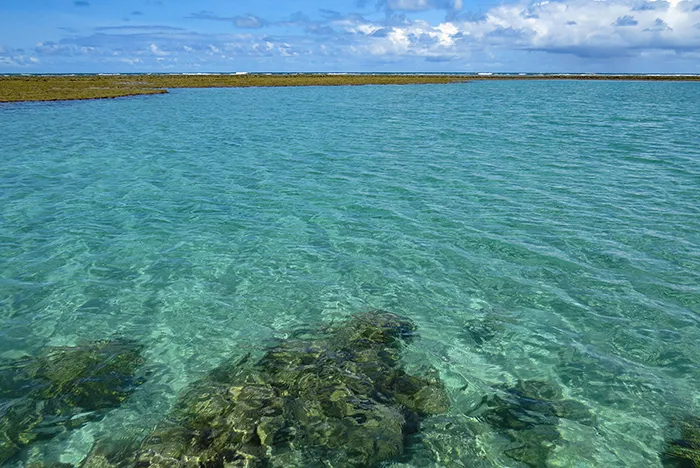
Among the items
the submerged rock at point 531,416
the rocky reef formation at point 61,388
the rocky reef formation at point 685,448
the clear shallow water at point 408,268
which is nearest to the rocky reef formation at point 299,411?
the clear shallow water at point 408,268

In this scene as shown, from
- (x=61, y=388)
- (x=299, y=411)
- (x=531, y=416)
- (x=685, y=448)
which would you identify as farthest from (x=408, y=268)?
(x=61, y=388)

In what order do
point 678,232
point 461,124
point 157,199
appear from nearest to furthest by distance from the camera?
point 678,232 → point 157,199 → point 461,124

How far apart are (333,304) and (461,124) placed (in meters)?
37.4

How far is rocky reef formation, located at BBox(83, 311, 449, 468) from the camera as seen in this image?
269 inches

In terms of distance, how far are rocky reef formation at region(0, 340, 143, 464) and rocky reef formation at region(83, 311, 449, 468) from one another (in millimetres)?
1135

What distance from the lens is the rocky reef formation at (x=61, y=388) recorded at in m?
7.44

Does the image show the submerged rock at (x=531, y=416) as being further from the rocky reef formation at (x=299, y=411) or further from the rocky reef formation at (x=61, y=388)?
the rocky reef formation at (x=61, y=388)

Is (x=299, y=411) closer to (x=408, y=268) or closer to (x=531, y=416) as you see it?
(x=531, y=416)

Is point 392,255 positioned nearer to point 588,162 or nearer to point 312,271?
point 312,271

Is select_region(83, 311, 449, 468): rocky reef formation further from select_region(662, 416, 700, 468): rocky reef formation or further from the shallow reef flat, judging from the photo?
select_region(662, 416, 700, 468): rocky reef formation

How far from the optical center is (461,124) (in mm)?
44906

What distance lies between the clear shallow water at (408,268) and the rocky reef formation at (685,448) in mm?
194

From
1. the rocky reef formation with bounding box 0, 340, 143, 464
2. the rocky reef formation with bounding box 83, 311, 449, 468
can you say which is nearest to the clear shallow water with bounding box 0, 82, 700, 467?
the rocky reef formation with bounding box 0, 340, 143, 464

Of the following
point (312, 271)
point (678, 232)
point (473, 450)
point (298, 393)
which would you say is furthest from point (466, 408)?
point (678, 232)
